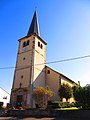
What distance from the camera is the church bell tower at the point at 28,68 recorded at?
2461cm

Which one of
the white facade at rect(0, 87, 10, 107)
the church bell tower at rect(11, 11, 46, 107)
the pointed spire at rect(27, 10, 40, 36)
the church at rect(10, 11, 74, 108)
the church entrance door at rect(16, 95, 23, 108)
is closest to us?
the church bell tower at rect(11, 11, 46, 107)

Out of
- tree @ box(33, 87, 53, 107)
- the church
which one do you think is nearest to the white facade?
the church

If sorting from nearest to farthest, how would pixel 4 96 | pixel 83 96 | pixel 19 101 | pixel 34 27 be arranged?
pixel 83 96, pixel 19 101, pixel 34 27, pixel 4 96

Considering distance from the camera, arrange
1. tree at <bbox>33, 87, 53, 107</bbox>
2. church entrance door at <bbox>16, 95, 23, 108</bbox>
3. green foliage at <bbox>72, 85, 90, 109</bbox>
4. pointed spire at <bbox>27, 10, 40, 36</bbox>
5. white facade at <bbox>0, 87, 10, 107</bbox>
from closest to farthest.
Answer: green foliage at <bbox>72, 85, 90, 109</bbox>, tree at <bbox>33, 87, 53, 107</bbox>, church entrance door at <bbox>16, 95, 23, 108</bbox>, pointed spire at <bbox>27, 10, 40, 36</bbox>, white facade at <bbox>0, 87, 10, 107</bbox>

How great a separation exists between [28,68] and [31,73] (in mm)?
1440

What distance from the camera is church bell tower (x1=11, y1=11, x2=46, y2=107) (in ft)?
80.7

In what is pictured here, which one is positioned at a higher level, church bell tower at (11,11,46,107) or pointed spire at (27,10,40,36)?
pointed spire at (27,10,40,36)

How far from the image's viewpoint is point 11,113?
1842 cm

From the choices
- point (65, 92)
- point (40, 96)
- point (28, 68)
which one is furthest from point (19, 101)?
point (65, 92)

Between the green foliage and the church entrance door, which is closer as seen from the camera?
the green foliage

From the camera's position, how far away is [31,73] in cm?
2520

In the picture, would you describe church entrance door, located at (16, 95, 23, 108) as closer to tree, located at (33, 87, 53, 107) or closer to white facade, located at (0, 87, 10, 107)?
tree, located at (33, 87, 53, 107)

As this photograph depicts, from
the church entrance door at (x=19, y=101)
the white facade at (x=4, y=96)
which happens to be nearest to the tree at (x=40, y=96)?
the church entrance door at (x=19, y=101)

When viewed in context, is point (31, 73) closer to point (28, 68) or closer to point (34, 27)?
point (28, 68)
